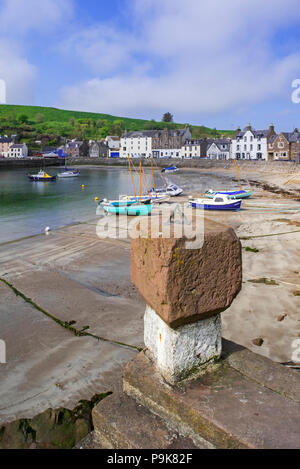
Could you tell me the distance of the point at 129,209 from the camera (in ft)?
95.1

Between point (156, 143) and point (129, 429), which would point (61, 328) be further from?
point (156, 143)

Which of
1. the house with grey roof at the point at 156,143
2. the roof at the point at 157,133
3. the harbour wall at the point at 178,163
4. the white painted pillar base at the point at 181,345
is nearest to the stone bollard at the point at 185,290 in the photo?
the white painted pillar base at the point at 181,345

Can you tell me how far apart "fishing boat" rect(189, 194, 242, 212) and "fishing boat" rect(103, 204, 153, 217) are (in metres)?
4.38

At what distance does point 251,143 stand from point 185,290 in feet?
307

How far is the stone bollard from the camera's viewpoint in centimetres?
254

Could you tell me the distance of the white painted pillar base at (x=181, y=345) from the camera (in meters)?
2.74

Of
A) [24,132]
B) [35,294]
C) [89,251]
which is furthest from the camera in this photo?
[24,132]

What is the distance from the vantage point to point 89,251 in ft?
57.0

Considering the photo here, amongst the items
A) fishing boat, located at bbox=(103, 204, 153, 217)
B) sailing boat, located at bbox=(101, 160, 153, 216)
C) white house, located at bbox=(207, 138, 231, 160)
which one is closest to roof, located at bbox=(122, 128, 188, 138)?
white house, located at bbox=(207, 138, 231, 160)

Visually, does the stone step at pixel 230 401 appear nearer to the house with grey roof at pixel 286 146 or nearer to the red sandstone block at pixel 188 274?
the red sandstone block at pixel 188 274

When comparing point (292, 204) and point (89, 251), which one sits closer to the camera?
point (89, 251)
